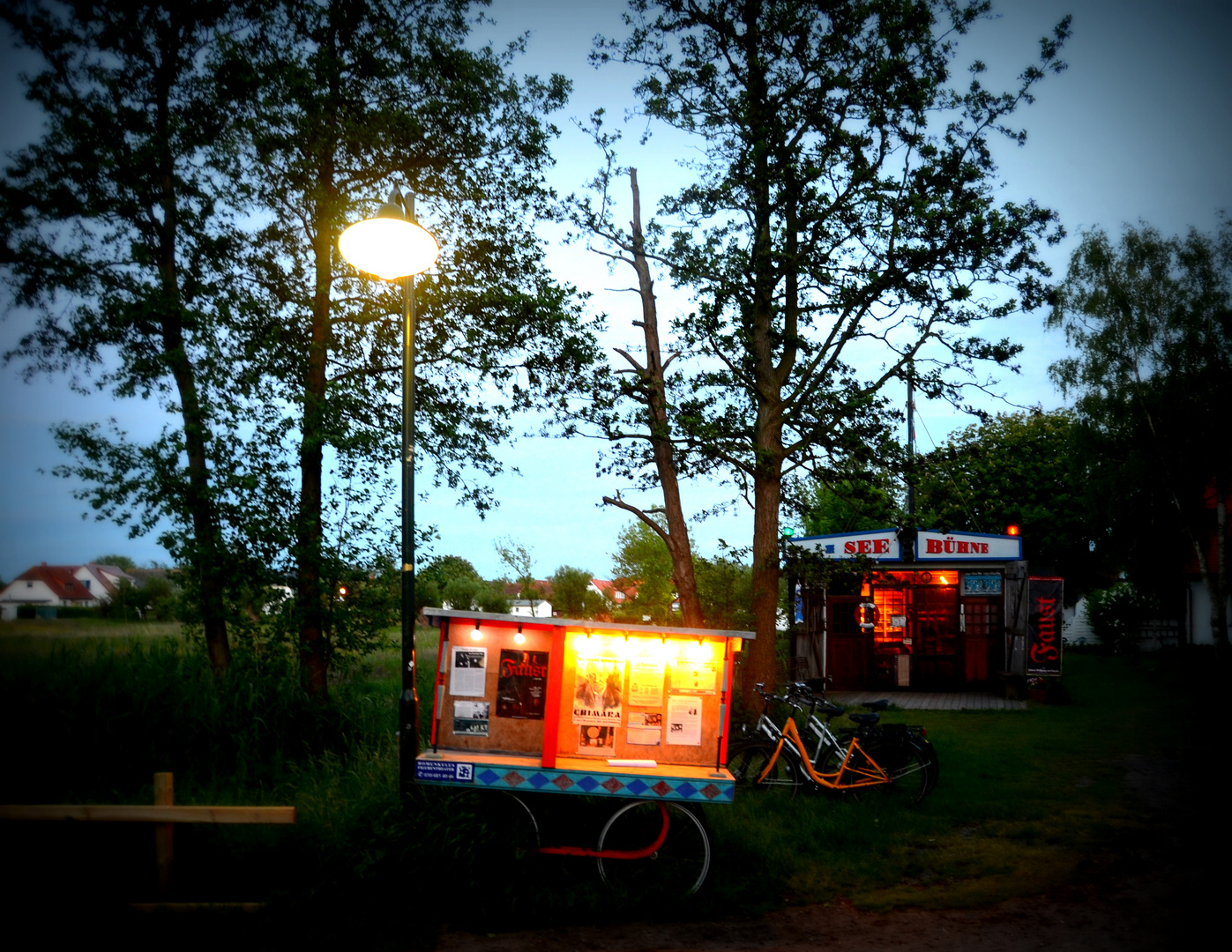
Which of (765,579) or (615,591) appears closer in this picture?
(765,579)

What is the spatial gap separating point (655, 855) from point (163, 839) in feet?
10.8

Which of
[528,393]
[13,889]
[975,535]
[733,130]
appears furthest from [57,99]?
[975,535]

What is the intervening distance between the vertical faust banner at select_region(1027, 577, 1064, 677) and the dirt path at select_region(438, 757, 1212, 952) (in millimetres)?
11452

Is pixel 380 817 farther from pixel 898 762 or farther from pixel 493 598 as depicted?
pixel 493 598

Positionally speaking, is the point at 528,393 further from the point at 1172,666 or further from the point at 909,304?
the point at 1172,666

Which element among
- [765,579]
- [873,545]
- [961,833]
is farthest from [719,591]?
[961,833]

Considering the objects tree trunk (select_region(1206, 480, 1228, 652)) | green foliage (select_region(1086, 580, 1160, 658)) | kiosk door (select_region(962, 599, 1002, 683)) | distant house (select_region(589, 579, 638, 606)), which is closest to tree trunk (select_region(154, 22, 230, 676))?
kiosk door (select_region(962, 599, 1002, 683))

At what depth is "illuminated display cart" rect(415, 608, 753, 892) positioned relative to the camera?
6.48 meters

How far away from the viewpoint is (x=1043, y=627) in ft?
58.0

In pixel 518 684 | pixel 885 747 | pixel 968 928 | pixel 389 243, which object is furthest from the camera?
pixel 885 747

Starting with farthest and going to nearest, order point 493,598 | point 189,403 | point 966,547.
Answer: point 493,598, point 966,547, point 189,403

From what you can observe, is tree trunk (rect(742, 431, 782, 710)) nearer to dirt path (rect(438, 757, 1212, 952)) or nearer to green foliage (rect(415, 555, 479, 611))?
green foliage (rect(415, 555, 479, 611))

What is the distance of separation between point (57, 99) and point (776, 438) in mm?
10311

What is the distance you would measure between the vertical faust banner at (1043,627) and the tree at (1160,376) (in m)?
8.90
